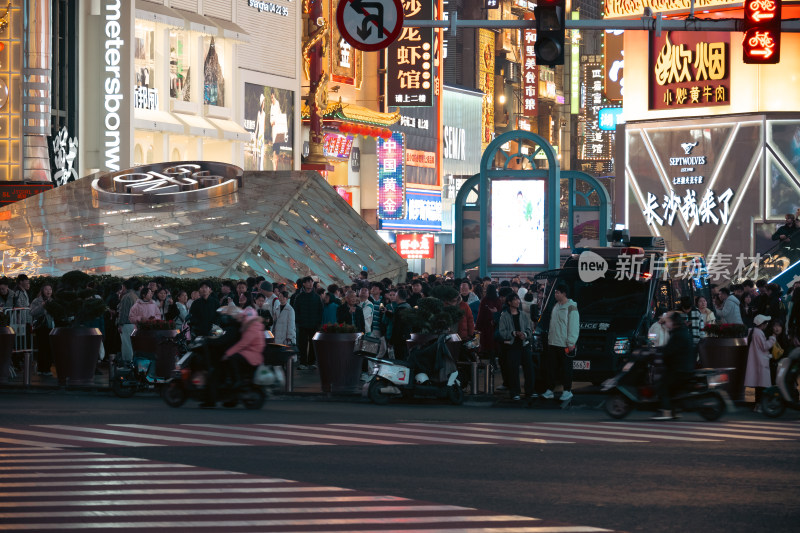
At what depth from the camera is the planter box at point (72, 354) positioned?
2153cm

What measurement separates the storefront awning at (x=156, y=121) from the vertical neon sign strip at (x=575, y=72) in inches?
3392

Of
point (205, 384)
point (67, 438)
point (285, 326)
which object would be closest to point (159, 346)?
point (285, 326)

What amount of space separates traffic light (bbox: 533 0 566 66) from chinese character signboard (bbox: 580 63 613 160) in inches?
4905

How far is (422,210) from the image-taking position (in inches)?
3354

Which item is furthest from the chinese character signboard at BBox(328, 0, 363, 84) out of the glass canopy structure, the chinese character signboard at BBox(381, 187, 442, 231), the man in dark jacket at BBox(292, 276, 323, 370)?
the man in dark jacket at BBox(292, 276, 323, 370)

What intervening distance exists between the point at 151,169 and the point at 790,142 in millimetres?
21318

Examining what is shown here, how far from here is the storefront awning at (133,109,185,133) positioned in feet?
164

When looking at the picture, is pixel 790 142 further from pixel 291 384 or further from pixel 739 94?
pixel 291 384

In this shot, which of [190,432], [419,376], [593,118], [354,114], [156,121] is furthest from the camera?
[593,118]

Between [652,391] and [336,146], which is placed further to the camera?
[336,146]

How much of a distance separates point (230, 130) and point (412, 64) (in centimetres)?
1770

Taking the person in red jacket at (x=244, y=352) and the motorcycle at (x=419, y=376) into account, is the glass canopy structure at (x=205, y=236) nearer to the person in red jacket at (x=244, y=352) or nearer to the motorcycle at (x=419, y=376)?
the motorcycle at (x=419, y=376)

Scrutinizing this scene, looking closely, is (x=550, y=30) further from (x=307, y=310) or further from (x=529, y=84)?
(x=529, y=84)

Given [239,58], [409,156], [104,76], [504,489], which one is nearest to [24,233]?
[104,76]
